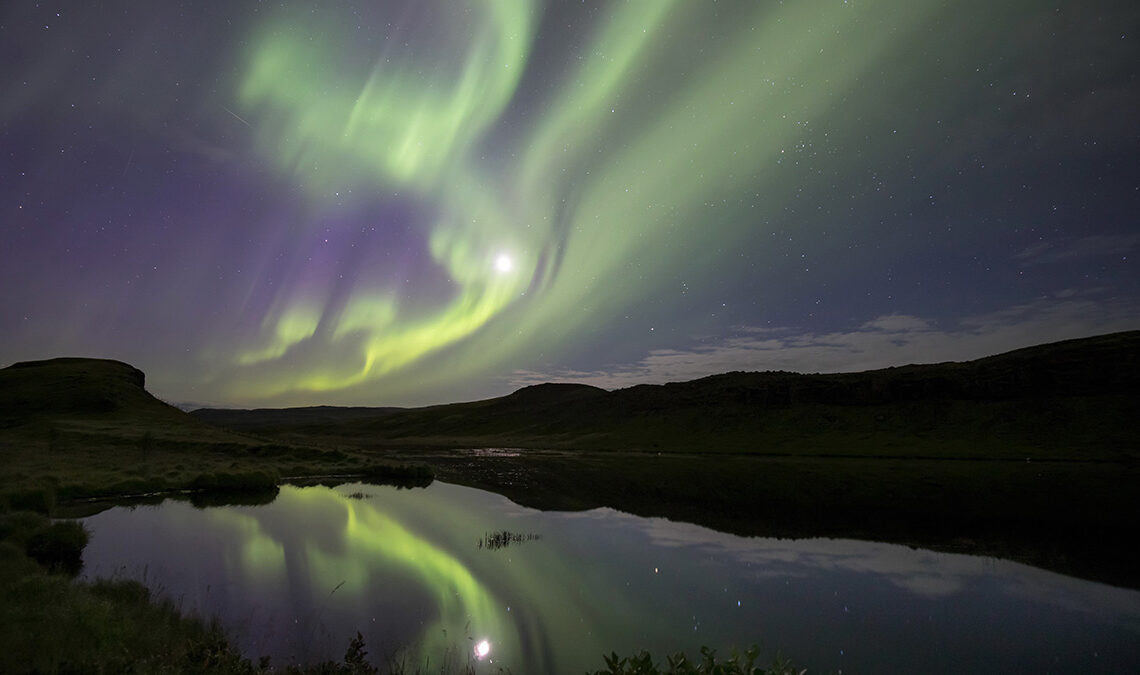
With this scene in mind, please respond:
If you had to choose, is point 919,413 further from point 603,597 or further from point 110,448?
point 110,448

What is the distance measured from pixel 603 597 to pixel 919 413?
103472 millimetres

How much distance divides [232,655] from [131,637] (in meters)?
1.92

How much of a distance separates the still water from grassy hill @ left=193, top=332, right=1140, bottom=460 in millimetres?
71434

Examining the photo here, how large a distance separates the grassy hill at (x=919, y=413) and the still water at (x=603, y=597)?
234 feet

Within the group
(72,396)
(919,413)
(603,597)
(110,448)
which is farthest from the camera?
(919,413)

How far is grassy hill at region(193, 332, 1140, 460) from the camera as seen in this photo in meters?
80.8

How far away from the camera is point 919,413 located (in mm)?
97875

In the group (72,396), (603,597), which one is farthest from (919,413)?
(72,396)

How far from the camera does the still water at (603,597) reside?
11.2 m

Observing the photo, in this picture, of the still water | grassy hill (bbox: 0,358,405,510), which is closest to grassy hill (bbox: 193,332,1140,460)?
grassy hill (bbox: 0,358,405,510)

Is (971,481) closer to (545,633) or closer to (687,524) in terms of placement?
(687,524)

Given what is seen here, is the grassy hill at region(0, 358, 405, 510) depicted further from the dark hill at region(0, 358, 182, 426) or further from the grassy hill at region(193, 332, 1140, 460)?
the grassy hill at region(193, 332, 1140, 460)

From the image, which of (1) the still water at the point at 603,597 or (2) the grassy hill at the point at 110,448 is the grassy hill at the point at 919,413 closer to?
(2) the grassy hill at the point at 110,448

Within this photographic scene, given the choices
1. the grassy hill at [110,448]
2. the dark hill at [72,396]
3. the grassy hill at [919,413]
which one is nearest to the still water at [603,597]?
the grassy hill at [110,448]
